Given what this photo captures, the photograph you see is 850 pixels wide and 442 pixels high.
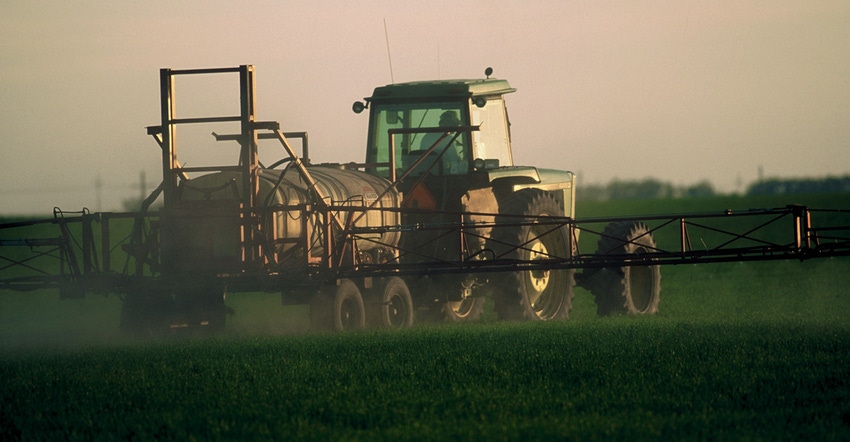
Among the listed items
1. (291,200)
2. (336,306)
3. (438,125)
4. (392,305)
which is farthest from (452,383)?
(438,125)

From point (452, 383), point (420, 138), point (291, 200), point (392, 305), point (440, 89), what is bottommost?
point (452, 383)

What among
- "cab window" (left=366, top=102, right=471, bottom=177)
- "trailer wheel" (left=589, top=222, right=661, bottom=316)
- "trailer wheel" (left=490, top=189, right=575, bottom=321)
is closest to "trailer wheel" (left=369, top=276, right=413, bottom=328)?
"trailer wheel" (left=490, top=189, right=575, bottom=321)

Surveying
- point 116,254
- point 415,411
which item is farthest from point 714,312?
point 116,254

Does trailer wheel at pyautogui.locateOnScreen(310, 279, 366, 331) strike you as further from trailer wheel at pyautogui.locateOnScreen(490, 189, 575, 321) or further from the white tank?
trailer wheel at pyautogui.locateOnScreen(490, 189, 575, 321)

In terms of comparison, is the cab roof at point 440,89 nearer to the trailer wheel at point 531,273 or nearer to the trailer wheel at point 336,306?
the trailer wheel at point 531,273

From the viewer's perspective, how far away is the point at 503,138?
2023 centimetres

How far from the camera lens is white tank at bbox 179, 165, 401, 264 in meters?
16.0

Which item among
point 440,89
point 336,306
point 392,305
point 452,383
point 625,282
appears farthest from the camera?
point 625,282

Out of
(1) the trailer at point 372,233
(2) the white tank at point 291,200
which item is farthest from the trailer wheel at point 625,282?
(2) the white tank at point 291,200

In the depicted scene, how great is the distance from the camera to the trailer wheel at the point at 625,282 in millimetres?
20188

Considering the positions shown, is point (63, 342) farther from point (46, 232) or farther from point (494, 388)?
point (46, 232)

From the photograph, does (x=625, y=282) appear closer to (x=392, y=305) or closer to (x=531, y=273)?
(x=531, y=273)

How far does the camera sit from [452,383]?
1138 centimetres

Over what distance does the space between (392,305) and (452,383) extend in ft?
21.4
